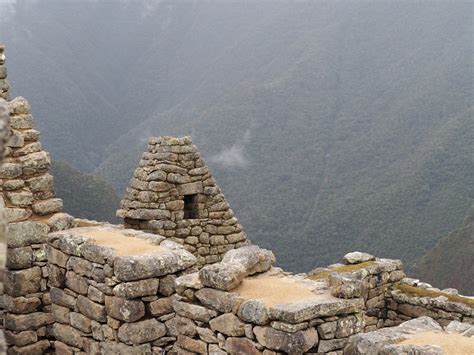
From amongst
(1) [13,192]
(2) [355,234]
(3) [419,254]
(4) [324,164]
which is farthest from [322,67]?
(1) [13,192]

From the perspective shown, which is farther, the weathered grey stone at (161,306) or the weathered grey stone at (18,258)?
the weathered grey stone at (18,258)

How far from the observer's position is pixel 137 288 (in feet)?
24.9

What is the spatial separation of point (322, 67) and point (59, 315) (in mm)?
77496

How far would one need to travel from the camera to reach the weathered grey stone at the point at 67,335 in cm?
846

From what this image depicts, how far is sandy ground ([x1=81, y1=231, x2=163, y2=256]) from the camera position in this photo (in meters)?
8.08

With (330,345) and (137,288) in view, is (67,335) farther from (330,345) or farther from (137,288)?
(330,345)

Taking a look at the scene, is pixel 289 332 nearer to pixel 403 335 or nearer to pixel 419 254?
pixel 403 335

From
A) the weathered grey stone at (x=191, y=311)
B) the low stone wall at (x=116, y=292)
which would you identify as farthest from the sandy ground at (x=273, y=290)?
the low stone wall at (x=116, y=292)

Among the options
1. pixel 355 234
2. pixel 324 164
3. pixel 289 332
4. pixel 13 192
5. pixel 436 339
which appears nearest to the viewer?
pixel 436 339

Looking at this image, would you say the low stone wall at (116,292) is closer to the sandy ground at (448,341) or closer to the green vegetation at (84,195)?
the sandy ground at (448,341)

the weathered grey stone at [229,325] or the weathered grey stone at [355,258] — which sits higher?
the weathered grey stone at [355,258]

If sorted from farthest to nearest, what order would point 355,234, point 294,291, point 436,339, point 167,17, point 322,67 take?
point 167,17 < point 322,67 < point 355,234 < point 294,291 < point 436,339

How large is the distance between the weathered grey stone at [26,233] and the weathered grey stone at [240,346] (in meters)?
3.67

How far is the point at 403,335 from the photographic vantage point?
19.2 feet
